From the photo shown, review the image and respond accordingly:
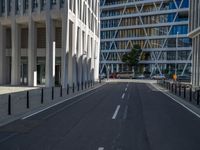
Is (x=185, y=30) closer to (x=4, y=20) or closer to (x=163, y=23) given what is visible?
(x=163, y=23)

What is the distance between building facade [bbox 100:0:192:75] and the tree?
2.86 m

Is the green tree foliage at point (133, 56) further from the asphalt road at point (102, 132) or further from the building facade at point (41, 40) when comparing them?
the asphalt road at point (102, 132)

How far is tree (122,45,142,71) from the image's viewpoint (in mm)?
83625

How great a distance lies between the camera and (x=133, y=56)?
8375 centimetres

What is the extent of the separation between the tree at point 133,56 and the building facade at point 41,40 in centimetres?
4385

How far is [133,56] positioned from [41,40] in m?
49.8

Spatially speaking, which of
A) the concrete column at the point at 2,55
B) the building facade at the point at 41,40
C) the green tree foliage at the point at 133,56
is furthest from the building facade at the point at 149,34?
the concrete column at the point at 2,55

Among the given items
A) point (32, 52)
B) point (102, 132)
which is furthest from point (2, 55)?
point (102, 132)

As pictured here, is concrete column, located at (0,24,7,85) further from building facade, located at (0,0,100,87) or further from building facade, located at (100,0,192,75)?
building facade, located at (100,0,192,75)

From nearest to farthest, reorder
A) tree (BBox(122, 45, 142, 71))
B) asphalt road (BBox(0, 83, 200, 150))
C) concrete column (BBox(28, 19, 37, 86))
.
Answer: asphalt road (BBox(0, 83, 200, 150)) → concrete column (BBox(28, 19, 37, 86)) → tree (BBox(122, 45, 142, 71))

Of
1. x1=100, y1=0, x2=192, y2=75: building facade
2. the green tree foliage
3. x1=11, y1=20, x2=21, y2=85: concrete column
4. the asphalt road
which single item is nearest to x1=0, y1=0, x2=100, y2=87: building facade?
x1=11, y1=20, x2=21, y2=85: concrete column

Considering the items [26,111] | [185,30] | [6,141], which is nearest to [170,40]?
[185,30]

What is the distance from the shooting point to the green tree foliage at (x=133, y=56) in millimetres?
83625

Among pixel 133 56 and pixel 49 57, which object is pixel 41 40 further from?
pixel 133 56
